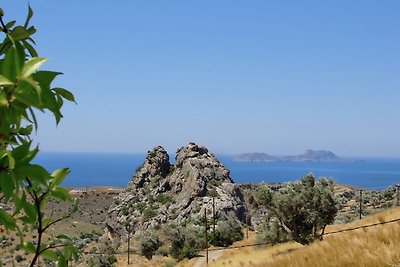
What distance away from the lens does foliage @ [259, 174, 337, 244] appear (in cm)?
2388

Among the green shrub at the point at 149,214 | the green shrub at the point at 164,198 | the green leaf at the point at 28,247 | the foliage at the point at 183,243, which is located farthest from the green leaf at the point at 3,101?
the green shrub at the point at 164,198

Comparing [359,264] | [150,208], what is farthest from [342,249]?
[150,208]

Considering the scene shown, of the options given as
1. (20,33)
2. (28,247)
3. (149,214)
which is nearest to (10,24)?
(20,33)

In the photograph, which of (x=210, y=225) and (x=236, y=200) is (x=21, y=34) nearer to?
(x=210, y=225)

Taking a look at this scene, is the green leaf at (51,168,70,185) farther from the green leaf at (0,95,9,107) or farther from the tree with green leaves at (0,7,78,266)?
the green leaf at (0,95,9,107)

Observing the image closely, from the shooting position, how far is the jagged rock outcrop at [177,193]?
47438 mm

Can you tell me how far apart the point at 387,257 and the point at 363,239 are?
4.83 ft

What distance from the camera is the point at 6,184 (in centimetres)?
102

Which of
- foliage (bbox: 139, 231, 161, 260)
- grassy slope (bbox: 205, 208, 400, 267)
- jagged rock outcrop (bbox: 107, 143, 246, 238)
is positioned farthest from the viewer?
jagged rock outcrop (bbox: 107, 143, 246, 238)

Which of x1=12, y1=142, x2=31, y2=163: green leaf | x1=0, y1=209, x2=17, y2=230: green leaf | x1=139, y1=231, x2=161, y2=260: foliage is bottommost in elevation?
x1=139, y1=231, x2=161, y2=260: foliage

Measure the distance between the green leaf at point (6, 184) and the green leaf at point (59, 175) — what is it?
25 cm

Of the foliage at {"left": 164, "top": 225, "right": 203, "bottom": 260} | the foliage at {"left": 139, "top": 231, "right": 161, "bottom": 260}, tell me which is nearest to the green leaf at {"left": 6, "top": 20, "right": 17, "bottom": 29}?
the foliage at {"left": 164, "top": 225, "right": 203, "bottom": 260}

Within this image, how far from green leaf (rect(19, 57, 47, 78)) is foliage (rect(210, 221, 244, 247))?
3896 cm

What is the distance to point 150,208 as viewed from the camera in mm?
51781
